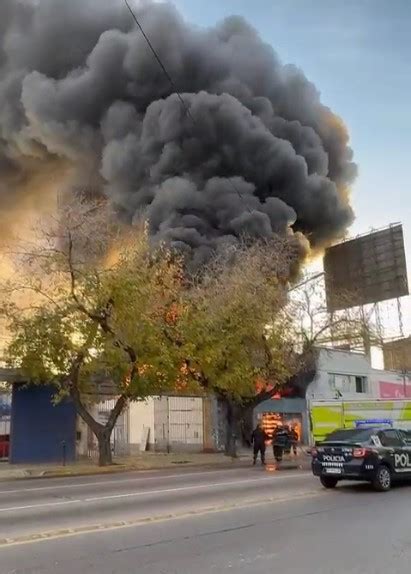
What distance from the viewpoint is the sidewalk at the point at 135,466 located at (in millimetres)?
16547

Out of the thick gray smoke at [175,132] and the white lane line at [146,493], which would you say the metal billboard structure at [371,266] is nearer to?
the thick gray smoke at [175,132]

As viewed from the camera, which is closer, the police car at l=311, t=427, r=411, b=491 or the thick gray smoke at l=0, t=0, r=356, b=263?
the police car at l=311, t=427, r=411, b=491

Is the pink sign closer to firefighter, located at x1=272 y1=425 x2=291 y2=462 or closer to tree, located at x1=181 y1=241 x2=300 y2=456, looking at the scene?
tree, located at x1=181 y1=241 x2=300 y2=456

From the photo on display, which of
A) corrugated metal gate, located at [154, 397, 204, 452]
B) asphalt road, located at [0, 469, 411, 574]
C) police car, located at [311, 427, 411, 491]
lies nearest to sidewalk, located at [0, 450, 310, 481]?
corrugated metal gate, located at [154, 397, 204, 452]

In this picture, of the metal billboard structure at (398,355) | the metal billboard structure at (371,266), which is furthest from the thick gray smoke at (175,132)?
the metal billboard structure at (398,355)

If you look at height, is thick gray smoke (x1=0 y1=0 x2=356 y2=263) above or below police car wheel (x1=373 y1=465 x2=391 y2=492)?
above

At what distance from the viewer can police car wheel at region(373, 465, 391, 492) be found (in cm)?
1112

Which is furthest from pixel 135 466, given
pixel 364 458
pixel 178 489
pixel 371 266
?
pixel 371 266

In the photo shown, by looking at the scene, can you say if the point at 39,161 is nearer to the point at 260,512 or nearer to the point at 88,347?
the point at 88,347

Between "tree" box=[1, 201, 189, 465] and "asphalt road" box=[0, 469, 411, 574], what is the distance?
21.1 feet

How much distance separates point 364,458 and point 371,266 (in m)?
29.9

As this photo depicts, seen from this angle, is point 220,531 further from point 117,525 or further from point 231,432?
point 231,432

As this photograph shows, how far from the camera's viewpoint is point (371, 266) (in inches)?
1561

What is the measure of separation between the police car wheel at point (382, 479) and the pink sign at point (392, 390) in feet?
91.6
